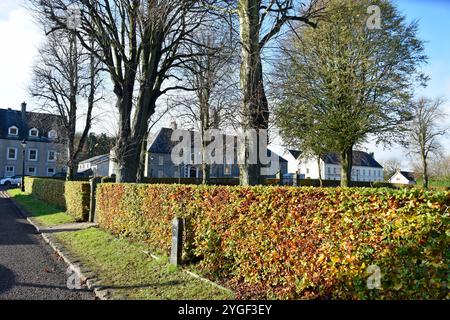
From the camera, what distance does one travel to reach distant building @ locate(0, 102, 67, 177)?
5684 cm

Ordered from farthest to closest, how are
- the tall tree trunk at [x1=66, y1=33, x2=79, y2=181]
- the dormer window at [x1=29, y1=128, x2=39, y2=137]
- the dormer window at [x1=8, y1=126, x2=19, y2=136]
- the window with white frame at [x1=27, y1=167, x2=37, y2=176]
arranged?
the dormer window at [x1=29, y1=128, x2=39, y2=137]
the window with white frame at [x1=27, y1=167, x2=37, y2=176]
the dormer window at [x1=8, y1=126, x2=19, y2=136]
the tall tree trunk at [x1=66, y1=33, x2=79, y2=181]

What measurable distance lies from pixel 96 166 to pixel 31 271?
4453 centimetres

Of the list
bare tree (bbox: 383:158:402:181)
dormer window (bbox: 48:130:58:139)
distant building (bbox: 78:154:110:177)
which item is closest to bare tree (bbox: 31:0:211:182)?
dormer window (bbox: 48:130:58:139)

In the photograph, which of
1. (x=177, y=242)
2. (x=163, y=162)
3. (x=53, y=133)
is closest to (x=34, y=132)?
(x=53, y=133)

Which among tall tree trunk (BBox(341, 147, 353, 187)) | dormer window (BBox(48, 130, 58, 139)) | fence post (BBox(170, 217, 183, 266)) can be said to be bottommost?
fence post (BBox(170, 217, 183, 266))

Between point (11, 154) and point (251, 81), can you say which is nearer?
point (251, 81)

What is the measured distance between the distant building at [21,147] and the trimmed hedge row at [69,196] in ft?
120

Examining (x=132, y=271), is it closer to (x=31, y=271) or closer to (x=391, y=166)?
(x=31, y=271)

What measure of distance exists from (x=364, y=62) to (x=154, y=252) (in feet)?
54.5

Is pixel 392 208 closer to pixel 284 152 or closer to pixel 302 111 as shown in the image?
pixel 302 111

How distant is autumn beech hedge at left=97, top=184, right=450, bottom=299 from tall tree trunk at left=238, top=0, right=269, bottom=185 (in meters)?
2.08

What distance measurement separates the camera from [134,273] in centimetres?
666

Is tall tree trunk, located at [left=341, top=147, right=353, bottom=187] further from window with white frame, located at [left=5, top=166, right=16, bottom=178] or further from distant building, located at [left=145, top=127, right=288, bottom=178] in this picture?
window with white frame, located at [left=5, top=166, right=16, bottom=178]

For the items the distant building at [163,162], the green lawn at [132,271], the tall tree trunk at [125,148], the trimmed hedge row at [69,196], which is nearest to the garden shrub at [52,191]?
the trimmed hedge row at [69,196]
